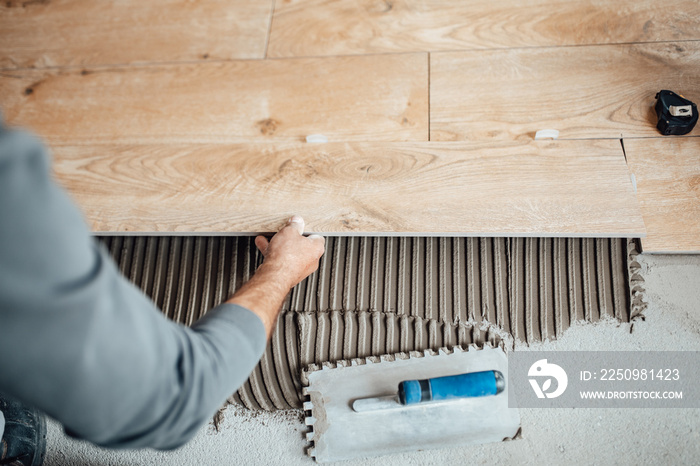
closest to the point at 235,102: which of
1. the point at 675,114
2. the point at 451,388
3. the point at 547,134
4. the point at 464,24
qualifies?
the point at 464,24

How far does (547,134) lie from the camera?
3.94 ft

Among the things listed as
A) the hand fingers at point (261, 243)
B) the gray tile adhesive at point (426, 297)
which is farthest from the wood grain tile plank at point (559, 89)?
the hand fingers at point (261, 243)

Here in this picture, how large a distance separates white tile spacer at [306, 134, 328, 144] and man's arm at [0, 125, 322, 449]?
75 centimetres

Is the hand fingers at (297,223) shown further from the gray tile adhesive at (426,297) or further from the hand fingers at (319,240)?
the gray tile adhesive at (426,297)

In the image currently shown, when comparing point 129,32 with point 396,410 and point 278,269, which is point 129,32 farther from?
point 396,410

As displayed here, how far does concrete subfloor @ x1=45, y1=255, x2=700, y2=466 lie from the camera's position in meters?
1.09

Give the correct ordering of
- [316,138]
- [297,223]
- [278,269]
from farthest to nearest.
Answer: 1. [316,138]
2. [297,223]
3. [278,269]

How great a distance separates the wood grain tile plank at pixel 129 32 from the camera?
146 centimetres

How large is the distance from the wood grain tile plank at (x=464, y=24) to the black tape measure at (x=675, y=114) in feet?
0.77

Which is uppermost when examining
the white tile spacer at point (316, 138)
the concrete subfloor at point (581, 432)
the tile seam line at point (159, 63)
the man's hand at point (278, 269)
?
the tile seam line at point (159, 63)

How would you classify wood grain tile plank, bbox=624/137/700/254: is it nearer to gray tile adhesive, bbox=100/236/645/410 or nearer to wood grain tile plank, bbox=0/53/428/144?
gray tile adhesive, bbox=100/236/645/410

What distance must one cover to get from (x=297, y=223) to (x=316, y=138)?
10.1 inches

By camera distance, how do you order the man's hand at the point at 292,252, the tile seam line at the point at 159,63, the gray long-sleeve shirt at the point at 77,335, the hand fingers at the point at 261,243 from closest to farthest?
the gray long-sleeve shirt at the point at 77,335
the man's hand at the point at 292,252
the hand fingers at the point at 261,243
the tile seam line at the point at 159,63

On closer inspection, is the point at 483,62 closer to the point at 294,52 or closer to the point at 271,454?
the point at 294,52
